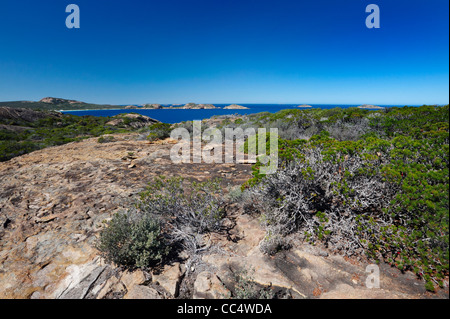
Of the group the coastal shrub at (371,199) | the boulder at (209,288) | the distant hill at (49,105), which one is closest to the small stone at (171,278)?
the boulder at (209,288)

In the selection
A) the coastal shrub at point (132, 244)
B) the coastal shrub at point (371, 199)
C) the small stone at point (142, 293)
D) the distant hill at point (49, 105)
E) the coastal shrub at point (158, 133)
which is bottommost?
the small stone at point (142, 293)

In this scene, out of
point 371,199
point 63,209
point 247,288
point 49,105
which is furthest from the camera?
point 49,105

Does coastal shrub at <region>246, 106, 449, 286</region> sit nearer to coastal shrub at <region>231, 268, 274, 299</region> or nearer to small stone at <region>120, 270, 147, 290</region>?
coastal shrub at <region>231, 268, 274, 299</region>

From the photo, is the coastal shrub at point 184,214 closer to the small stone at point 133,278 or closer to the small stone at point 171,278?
the small stone at point 171,278

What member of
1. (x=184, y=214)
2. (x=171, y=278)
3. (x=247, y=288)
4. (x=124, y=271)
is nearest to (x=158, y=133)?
(x=184, y=214)

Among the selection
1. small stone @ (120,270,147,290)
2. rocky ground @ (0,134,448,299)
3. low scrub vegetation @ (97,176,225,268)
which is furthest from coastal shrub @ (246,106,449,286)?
small stone @ (120,270,147,290)

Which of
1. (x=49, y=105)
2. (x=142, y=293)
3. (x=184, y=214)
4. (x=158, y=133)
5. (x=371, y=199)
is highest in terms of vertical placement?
(x=49, y=105)

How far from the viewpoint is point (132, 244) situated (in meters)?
3.00

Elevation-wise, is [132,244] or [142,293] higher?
[132,244]

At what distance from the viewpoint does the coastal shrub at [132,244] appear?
2.87m

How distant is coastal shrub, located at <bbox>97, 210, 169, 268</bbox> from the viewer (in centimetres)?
287

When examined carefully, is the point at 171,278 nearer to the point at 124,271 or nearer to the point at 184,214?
the point at 124,271
